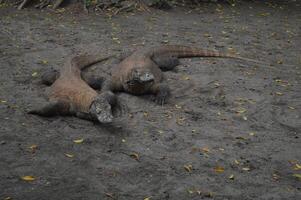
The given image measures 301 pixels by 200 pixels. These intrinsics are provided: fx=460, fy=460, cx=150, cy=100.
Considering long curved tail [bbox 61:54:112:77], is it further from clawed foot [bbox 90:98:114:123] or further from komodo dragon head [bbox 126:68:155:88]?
clawed foot [bbox 90:98:114:123]

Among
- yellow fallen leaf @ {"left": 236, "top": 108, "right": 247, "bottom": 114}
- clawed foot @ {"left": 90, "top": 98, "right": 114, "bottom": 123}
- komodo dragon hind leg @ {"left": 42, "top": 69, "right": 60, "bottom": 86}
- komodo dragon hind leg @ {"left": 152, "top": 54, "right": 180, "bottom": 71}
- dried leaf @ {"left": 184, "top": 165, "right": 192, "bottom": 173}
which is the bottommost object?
yellow fallen leaf @ {"left": 236, "top": 108, "right": 247, "bottom": 114}

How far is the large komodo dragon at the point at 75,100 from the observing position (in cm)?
575

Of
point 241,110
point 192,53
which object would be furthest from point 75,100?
point 192,53

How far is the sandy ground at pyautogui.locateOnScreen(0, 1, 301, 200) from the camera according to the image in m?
4.50

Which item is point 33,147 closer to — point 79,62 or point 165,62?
point 79,62

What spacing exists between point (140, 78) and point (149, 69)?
0.64m

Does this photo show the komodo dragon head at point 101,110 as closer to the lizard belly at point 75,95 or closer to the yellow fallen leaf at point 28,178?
the lizard belly at point 75,95

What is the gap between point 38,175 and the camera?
441 cm

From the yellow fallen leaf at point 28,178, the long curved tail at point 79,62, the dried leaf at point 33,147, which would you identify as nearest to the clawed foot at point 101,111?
the dried leaf at point 33,147

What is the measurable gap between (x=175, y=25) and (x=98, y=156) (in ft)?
21.0

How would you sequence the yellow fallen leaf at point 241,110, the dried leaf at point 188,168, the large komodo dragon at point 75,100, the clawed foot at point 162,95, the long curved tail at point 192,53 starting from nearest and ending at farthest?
the dried leaf at point 188,168
the large komodo dragon at point 75,100
the yellow fallen leaf at point 241,110
the clawed foot at point 162,95
the long curved tail at point 192,53

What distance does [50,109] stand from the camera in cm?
582

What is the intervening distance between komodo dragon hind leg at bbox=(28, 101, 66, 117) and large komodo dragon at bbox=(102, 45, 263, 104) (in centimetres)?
109

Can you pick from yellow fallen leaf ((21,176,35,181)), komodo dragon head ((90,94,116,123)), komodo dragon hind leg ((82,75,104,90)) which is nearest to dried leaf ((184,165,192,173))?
komodo dragon head ((90,94,116,123))
